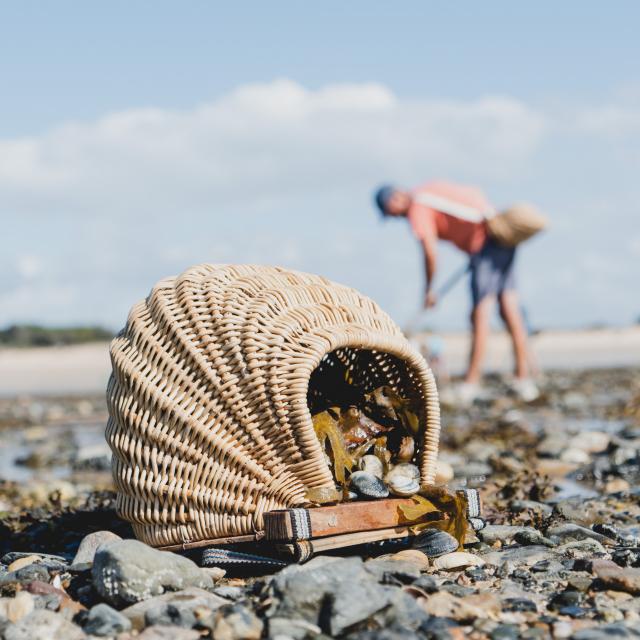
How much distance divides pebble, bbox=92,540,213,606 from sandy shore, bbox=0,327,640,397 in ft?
76.3

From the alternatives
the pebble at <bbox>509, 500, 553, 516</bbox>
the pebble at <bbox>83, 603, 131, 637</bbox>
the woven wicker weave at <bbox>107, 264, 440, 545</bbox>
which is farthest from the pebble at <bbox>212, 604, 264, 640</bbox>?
the pebble at <bbox>509, 500, 553, 516</bbox>

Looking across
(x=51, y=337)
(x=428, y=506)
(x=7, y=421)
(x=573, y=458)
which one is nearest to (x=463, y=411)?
(x=573, y=458)

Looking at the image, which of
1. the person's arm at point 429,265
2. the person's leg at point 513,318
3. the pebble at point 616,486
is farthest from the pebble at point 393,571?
the person's leg at point 513,318

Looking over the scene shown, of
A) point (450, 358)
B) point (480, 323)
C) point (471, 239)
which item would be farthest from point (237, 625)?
point (450, 358)

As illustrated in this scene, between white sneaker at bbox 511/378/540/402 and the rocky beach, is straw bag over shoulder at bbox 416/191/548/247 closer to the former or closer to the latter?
white sneaker at bbox 511/378/540/402

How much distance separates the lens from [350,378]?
18.4 ft

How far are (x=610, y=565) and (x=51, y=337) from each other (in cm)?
4616

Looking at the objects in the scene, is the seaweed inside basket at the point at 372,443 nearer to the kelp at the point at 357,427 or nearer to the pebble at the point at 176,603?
the kelp at the point at 357,427

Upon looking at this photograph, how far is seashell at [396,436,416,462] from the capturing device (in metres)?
5.25

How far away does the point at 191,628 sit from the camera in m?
3.79

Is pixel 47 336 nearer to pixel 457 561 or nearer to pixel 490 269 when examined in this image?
pixel 490 269

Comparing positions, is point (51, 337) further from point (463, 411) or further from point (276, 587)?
point (276, 587)

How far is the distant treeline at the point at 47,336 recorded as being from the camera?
4775 centimetres

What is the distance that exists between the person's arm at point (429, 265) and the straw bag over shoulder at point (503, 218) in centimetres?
53
